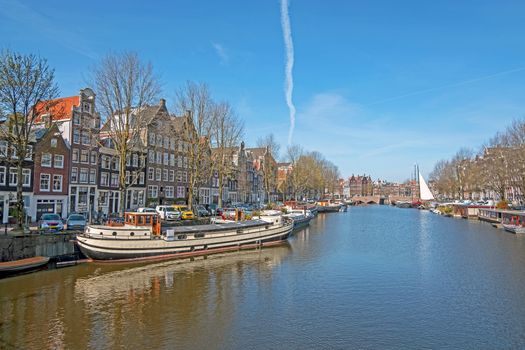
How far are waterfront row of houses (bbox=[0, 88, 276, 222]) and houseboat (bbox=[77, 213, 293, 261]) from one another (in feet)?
22.1

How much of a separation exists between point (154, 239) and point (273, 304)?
15779 mm

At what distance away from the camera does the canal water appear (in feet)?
55.0

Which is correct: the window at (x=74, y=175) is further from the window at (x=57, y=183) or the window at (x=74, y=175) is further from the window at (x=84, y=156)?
the window at (x=57, y=183)

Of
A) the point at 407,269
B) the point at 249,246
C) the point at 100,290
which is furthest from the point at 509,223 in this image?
the point at 100,290

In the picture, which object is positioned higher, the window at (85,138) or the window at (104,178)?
the window at (85,138)

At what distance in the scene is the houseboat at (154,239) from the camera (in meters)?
31.3

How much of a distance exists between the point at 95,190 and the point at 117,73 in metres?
21.0

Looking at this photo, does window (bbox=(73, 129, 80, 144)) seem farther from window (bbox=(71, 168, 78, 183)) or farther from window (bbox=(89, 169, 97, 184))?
window (bbox=(89, 169, 97, 184))

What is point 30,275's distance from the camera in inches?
1046

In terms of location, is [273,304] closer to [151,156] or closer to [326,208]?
[151,156]

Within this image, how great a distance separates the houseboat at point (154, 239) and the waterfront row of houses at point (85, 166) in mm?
6724

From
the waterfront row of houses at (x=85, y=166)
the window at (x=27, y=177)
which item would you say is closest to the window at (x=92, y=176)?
the waterfront row of houses at (x=85, y=166)

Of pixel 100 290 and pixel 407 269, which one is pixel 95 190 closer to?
pixel 100 290

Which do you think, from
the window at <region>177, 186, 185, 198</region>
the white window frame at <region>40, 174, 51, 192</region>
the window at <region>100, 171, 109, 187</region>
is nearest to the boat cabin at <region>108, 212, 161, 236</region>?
the white window frame at <region>40, 174, 51, 192</region>
